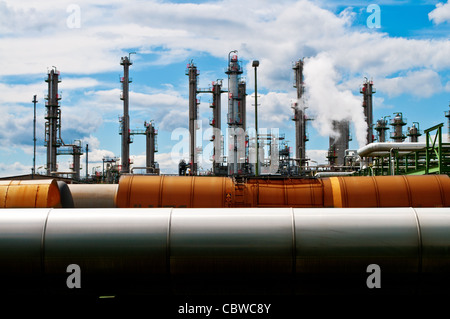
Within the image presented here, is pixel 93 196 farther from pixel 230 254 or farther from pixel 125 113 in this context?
pixel 125 113

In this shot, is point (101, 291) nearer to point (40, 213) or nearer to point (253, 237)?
point (40, 213)

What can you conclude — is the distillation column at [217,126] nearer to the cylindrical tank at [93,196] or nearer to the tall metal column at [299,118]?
the tall metal column at [299,118]

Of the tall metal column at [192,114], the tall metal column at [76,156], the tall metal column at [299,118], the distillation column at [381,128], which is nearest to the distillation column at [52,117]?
the tall metal column at [76,156]

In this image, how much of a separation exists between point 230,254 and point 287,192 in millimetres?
5244

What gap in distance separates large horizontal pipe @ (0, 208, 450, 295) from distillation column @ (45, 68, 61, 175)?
68.0m

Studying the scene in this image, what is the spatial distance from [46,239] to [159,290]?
108 inches

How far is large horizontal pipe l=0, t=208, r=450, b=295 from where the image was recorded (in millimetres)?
9320

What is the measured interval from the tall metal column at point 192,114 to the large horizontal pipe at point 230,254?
208ft

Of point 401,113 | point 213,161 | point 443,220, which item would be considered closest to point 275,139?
point 213,161

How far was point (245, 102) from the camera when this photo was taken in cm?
8738

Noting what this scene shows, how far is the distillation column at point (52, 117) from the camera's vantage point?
2899 inches

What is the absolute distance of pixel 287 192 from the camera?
14.1m
